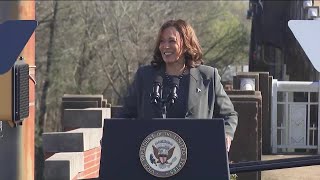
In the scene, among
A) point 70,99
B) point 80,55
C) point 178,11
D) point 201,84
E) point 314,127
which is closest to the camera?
point 201,84

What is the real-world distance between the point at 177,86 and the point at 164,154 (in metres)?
0.47

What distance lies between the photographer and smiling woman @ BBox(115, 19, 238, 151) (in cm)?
394

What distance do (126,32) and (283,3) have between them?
977cm

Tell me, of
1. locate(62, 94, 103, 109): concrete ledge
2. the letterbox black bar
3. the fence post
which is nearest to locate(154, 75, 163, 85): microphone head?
the letterbox black bar

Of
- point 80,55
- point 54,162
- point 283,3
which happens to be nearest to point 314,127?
point 54,162

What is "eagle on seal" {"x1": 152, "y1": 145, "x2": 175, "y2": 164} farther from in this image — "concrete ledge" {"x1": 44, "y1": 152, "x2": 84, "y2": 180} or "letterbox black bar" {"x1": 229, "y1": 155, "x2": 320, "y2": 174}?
"concrete ledge" {"x1": 44, "y1": 152, "x2": 84, "y2": 180}

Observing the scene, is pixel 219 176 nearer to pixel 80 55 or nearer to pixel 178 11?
pixel 80 55

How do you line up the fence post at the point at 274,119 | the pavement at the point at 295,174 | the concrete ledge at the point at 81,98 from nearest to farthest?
the pavement at the point at 295,174 → the fence post at the point at 274,119 → the concrete ledge at the point at 81,98

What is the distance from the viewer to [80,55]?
28828 millimetres

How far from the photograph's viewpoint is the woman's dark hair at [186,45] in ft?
13.1

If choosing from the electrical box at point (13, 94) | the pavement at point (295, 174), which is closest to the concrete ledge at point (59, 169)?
the pavement at point (295, 174)

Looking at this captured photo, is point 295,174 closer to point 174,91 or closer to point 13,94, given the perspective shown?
point 13,94

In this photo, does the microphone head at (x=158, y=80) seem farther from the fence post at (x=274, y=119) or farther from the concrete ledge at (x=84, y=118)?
the concrete ledge at (x=84, y=118)

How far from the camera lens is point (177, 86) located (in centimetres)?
397
